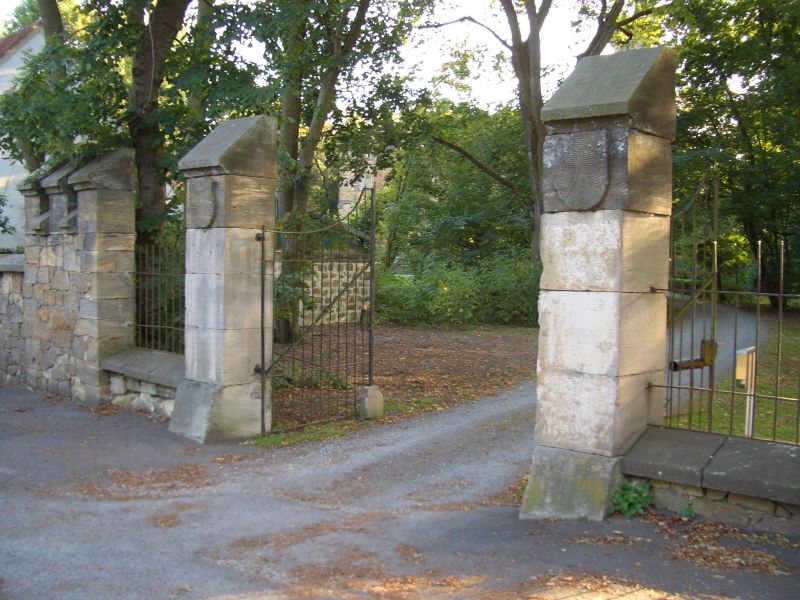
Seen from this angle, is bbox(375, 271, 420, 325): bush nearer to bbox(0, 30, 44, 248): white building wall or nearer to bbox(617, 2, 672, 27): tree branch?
bbox(617, 2, 672, 27): tree branch

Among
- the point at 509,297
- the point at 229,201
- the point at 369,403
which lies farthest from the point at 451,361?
the point at 229,201

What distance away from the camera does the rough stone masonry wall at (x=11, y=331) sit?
1105 cm

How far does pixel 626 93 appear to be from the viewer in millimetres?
4805

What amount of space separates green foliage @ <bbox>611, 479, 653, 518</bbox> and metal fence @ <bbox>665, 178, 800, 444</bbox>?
64 centimetres

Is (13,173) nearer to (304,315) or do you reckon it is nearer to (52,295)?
(52,295)

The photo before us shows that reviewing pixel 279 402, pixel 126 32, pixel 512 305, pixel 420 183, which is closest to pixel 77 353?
pixel 279 402

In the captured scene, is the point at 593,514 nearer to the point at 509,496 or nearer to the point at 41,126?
the point at 509,496

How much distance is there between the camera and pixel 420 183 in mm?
28781

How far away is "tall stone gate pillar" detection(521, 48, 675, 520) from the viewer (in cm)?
484

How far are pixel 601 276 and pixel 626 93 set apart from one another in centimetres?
118

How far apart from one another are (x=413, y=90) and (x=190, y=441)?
9.18m

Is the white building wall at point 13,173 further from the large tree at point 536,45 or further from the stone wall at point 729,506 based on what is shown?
the stone wall at point 729,506

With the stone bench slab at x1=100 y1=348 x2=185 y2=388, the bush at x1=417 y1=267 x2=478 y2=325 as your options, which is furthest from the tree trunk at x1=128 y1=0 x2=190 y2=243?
the bush at x1=417 y1=267 x2=478 y2=325

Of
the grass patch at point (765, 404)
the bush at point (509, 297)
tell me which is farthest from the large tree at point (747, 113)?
the grass patch at point (765, 404)
